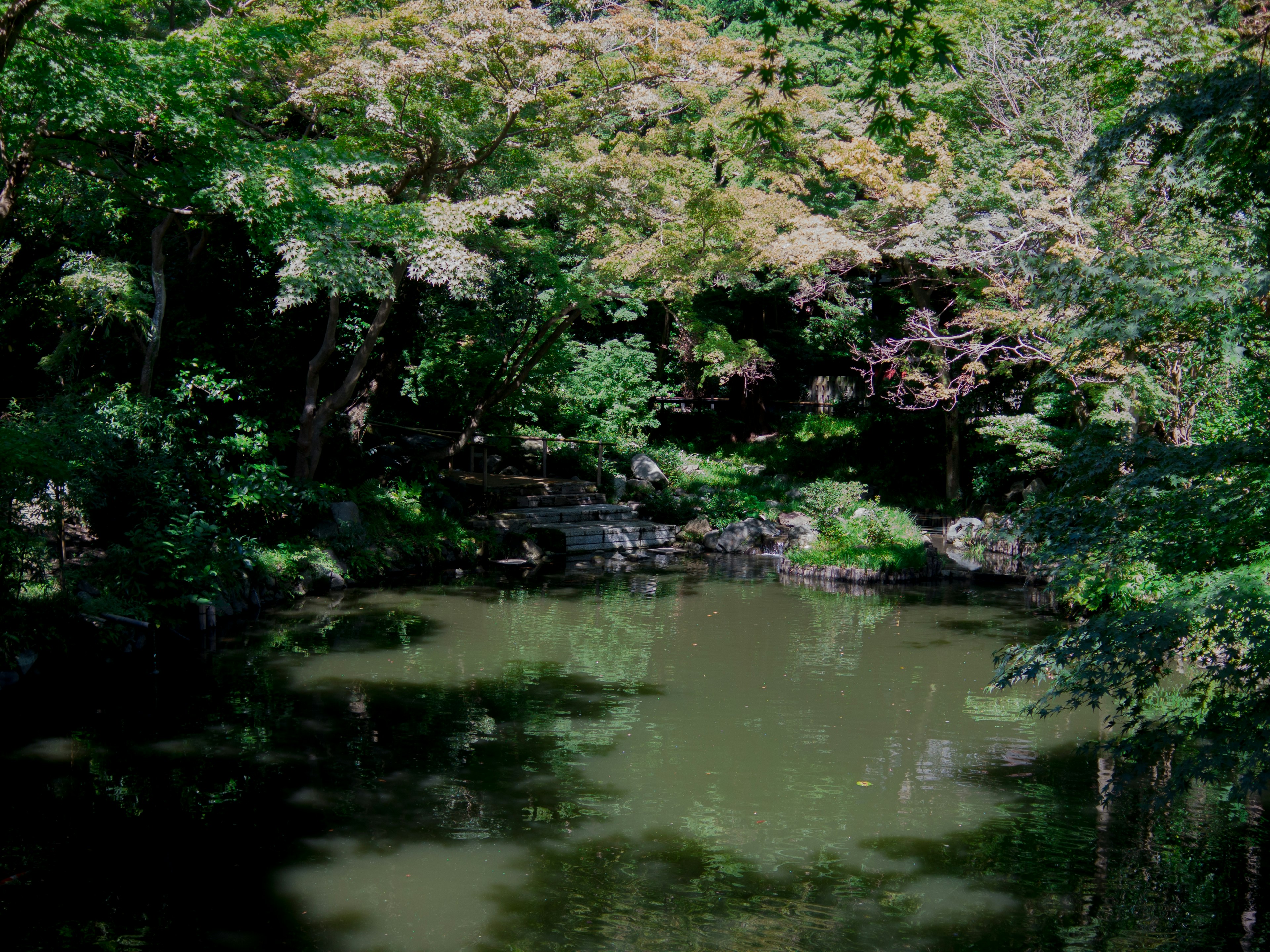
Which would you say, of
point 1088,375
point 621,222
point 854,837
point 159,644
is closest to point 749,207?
point 621,222

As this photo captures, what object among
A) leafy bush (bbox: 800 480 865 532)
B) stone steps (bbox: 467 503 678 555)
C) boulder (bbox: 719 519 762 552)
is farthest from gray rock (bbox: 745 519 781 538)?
stone steps (bbox: 467 503 678 555)

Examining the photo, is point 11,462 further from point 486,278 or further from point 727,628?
point 727,628

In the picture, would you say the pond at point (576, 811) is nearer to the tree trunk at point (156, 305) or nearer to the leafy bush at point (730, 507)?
the tree trunk at point (156, 305)

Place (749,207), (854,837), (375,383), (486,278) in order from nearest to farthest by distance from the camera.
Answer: (854,837), (486,278), (375,383), (749,207)

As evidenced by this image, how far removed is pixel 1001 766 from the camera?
6609mm

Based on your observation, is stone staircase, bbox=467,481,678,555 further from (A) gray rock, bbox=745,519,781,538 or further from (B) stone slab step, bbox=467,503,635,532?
(A) gray rock, bbox=745,519,781,538

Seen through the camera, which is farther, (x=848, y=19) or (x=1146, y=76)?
(x=1146, y=76)

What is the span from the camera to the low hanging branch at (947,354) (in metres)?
14.1

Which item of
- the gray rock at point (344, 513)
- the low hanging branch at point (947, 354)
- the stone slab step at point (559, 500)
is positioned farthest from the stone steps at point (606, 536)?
the low hanging branch at point (947, 354)

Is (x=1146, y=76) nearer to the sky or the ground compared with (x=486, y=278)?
nearer to the sky

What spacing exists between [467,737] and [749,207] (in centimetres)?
1128

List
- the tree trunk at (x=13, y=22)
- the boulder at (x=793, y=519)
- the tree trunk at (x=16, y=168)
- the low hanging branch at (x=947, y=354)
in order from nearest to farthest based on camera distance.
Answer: the tree trunk at (x=13, y=22)
the tree trunk at (x=16, y=168)
the low hanging branch at (x=947, y=354)
the boulder at (x=793, y=519)

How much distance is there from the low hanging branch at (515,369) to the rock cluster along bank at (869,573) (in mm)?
5128

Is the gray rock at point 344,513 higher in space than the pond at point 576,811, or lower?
higher
